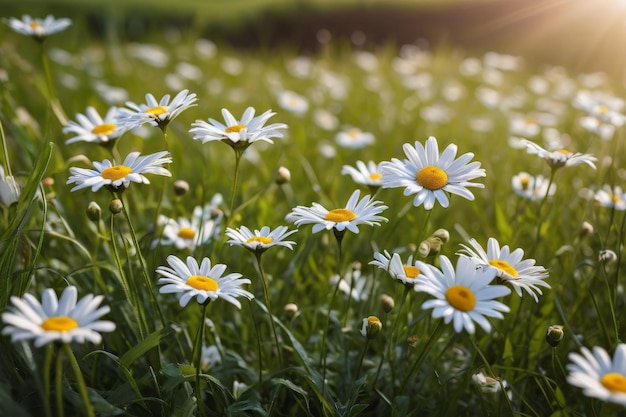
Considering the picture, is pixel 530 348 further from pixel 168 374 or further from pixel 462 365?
pixel 168 374

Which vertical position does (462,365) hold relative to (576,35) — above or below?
below

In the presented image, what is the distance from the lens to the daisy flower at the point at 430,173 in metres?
1.37

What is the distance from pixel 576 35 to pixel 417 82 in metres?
5.22

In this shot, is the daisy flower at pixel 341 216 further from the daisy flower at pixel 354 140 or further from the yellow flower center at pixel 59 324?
the daisy flower at pixel 354 140

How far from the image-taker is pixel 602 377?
1.05 meters

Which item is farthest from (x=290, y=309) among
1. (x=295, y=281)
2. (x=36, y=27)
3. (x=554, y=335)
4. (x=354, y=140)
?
(x=354, y=140)

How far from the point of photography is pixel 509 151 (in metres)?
3.46

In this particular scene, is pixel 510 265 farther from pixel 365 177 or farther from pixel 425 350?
pixel 365 177

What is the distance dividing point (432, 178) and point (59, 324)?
2.74ft

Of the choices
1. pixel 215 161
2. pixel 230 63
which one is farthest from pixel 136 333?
pixel 230 63

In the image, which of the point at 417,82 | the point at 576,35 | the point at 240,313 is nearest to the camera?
the point at 240,313

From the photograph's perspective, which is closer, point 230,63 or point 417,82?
point 417,82

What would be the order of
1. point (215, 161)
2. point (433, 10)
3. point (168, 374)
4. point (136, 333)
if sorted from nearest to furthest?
point (168, 374)
point (136, 333)
point (215, 161)
point (433, 10)

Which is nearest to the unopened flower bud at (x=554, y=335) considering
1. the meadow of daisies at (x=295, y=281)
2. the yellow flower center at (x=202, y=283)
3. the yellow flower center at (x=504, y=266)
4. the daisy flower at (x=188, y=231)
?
the meadow of daisies at (x=295, y=281)
